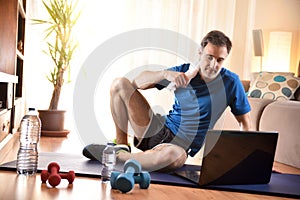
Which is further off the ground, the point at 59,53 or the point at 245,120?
the point at 59,53

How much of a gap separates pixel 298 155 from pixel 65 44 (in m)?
2.36

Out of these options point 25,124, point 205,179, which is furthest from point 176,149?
point 25,124

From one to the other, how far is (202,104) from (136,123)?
37 centimetres

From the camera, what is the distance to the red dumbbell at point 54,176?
74.9 inches

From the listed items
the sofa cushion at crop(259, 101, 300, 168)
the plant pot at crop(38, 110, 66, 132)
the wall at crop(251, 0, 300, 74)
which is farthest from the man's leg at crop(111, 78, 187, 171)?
the wall at crop(251, 0, 300, 74)

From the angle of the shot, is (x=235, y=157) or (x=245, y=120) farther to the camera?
(x=245, y=120)

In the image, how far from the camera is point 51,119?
13.9 feet

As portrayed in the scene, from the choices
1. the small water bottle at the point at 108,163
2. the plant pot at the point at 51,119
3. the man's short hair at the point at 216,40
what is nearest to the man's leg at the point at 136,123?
the small water bottle at the point at 108,163

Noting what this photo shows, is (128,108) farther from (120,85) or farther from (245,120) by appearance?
(245,120)

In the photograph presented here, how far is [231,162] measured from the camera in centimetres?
210

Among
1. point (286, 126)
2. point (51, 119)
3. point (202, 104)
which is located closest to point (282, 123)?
point (286, 126)

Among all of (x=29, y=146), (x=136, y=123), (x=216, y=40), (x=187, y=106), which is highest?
(x=216, y=40)

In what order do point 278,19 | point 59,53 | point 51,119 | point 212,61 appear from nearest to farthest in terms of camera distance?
point 212,61, point 51,119, point 59,53, point 278,19

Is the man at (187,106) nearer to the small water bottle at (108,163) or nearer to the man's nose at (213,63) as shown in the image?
the man's nose at (213,63)
